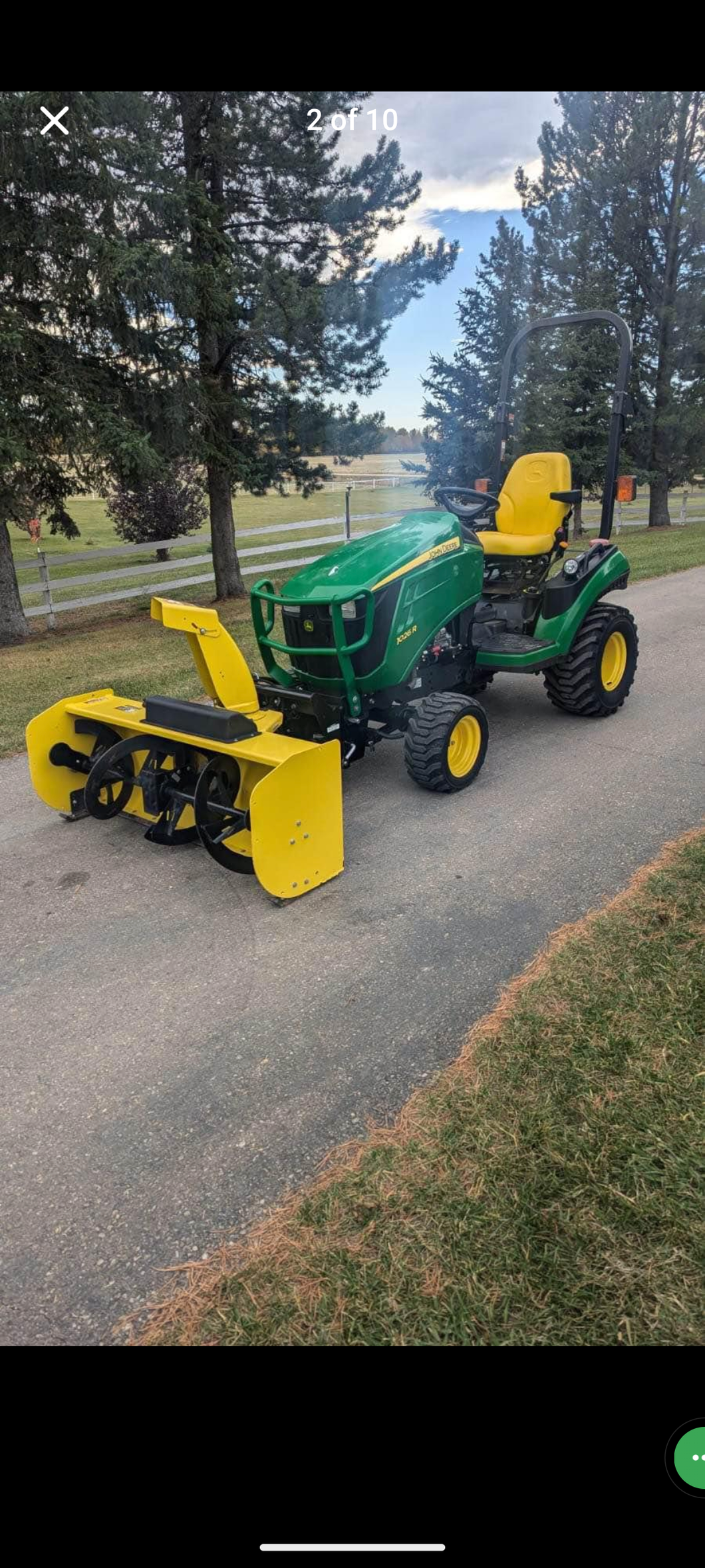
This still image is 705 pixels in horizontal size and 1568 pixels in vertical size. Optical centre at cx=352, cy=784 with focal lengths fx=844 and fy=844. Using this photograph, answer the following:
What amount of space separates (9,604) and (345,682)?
7199 mm

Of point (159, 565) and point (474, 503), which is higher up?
point (474, 503)

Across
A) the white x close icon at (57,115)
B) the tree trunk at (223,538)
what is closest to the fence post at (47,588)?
the tree trunk at (223,538)

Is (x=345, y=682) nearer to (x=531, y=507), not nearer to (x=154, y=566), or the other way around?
(x=531, y=507)

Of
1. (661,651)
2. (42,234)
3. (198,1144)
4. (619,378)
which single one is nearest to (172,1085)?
(198,1144)

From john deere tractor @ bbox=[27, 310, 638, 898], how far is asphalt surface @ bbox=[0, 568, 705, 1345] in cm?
27

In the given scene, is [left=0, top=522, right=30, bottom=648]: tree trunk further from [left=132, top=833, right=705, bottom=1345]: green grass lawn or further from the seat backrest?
[left=132, top=833, right=705, bottom=1345]: green grass lawn

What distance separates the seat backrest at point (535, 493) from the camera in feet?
18.8

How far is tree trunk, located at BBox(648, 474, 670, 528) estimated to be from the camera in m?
18.5

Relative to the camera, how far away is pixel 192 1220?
2.08 meters

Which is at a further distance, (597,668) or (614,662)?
(614,662)

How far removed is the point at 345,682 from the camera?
14.0 feet

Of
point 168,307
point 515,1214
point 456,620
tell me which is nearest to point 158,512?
point 168,307
